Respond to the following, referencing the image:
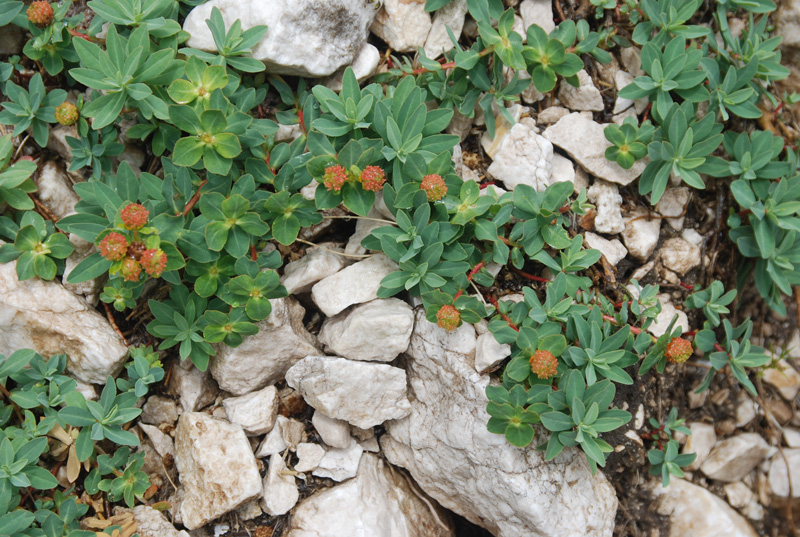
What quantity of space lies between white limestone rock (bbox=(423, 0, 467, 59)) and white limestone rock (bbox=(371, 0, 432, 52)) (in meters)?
0.05

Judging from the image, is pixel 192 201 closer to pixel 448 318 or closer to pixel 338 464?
pixel 448 318

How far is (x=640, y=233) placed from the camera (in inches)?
151

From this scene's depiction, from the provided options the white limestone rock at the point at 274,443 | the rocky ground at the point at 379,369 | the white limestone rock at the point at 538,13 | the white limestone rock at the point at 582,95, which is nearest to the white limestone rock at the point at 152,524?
the rocky ground at the point at 379,369

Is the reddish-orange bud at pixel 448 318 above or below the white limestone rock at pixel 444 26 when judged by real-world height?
below

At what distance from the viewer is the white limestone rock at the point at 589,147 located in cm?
380

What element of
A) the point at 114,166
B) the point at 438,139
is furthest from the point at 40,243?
the point at 438,139

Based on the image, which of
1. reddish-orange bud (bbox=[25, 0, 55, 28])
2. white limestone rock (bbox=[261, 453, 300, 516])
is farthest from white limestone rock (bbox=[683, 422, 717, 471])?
reddish-orange bud (bbox=[25, 0, 55, 28])

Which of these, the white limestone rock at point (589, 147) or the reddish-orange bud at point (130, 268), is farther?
the white limestone rock at point (589, 147)

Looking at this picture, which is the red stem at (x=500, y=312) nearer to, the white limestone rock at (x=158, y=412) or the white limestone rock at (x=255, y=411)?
the white limestone rock at (x=255, y=411)

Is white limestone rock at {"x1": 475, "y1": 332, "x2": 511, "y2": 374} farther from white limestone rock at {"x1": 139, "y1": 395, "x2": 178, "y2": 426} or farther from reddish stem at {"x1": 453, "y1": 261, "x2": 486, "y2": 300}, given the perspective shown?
white limestone rock at {"x1": 139, "y1": 395, "x2": 178, "y2": 426}

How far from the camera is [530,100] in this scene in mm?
3973

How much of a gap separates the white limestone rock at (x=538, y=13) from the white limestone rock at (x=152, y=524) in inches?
148

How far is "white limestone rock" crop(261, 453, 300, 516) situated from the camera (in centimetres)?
350

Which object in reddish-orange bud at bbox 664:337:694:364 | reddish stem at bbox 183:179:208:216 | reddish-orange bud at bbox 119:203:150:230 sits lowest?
reddish-orange bud at bbox 664:337:694:364
